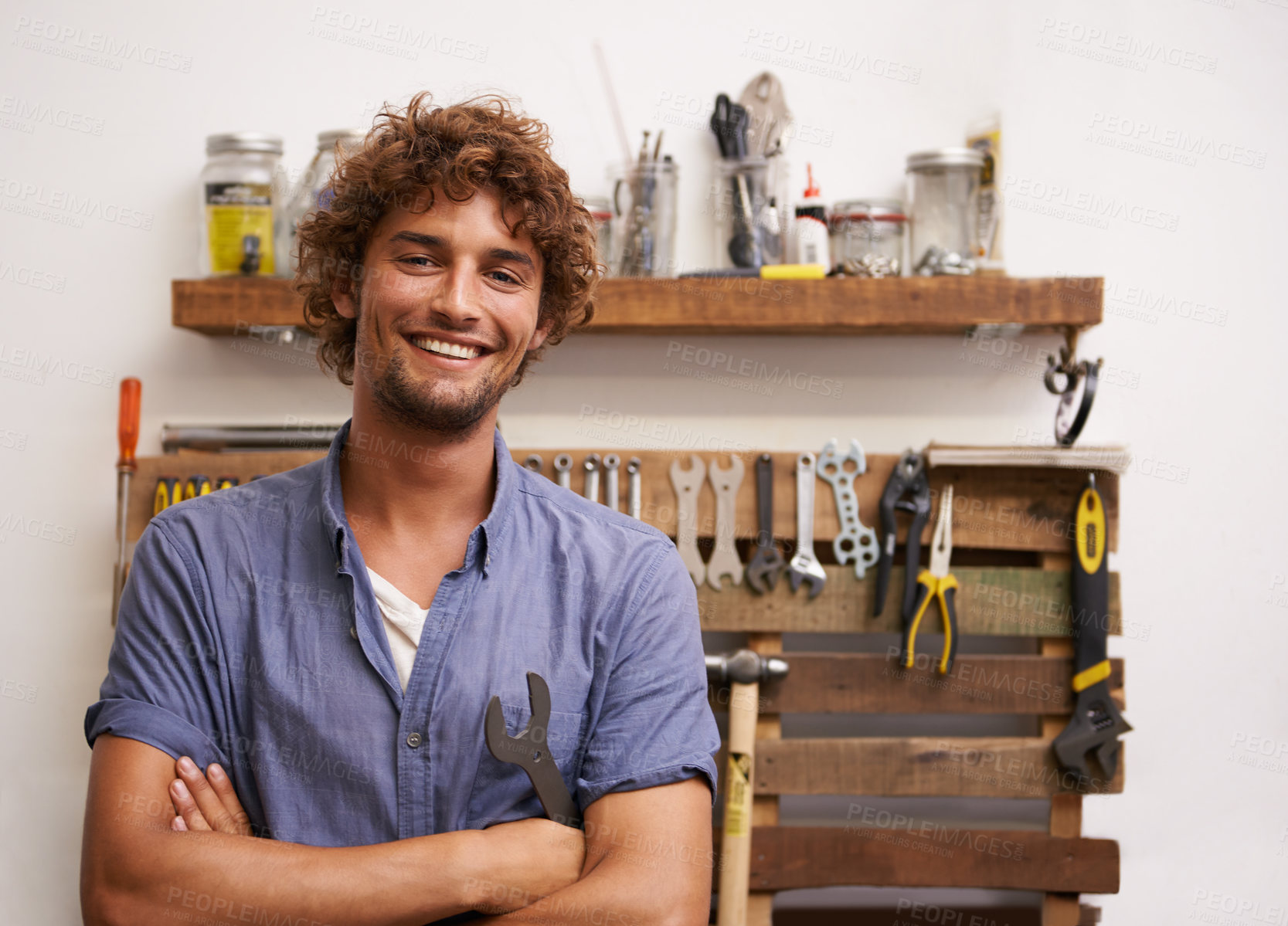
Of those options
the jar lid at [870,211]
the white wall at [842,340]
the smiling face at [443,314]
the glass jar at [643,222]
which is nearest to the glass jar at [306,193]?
the white wall at [842,340]

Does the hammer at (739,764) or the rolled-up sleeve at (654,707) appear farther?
the hammer at (739,764)

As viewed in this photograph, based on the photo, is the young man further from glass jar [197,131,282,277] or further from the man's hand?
glass jar [197,131,282,277]

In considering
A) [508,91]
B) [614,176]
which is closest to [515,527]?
[614,176]

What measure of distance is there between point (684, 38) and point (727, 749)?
1342 millimetres

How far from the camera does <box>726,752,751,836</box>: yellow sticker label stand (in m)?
1.77

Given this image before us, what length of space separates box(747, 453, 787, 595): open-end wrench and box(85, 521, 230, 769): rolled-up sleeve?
97 centimetres

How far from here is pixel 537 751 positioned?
115cm

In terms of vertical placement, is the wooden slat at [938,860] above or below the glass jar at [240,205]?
below

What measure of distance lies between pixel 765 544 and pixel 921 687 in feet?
1.25

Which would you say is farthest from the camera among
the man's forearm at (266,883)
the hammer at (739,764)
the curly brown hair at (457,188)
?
the hammer at (739,764)

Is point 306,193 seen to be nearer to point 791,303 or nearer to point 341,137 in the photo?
point 341,137

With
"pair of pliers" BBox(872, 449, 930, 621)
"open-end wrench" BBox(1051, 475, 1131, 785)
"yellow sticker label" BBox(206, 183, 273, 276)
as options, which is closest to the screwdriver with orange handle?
"yellow sticker label" BBox(206, 183, 273, 276)

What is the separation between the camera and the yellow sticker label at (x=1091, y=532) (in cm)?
181

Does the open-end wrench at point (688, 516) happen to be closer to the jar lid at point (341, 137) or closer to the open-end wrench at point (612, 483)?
the open-end wrench at point (612, 483)
